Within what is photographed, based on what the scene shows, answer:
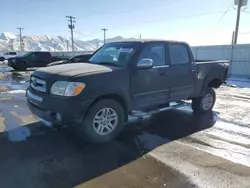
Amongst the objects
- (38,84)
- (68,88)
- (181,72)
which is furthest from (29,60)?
(68,88)

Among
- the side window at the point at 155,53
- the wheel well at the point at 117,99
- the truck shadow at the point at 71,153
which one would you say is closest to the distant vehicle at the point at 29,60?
the truck shadow at the point at 71,153

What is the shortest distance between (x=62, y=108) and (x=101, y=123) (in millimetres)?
801

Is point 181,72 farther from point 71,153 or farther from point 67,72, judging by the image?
point 71,153

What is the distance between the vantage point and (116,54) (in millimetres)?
5133

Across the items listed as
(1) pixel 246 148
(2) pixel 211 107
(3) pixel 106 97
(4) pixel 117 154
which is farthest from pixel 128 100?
(2) pixel 211 107

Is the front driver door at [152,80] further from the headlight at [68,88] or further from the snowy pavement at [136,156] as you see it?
the headlight at [68,88]

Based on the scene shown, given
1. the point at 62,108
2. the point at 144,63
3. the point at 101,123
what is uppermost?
the point at 144,63

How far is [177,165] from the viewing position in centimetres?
371

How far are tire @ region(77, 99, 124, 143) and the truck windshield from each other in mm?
906

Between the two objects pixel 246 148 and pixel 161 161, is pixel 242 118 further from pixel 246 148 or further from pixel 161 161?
pixel 161 161

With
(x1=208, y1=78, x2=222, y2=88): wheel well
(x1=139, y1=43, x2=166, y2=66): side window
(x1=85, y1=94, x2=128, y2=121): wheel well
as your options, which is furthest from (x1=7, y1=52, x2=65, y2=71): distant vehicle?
(x1=85, y1=94, x2=128, y2=121): wheel well

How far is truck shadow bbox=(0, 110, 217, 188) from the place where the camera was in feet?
10.7

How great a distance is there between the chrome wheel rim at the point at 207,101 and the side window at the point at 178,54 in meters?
1.36

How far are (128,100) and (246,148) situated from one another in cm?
229
